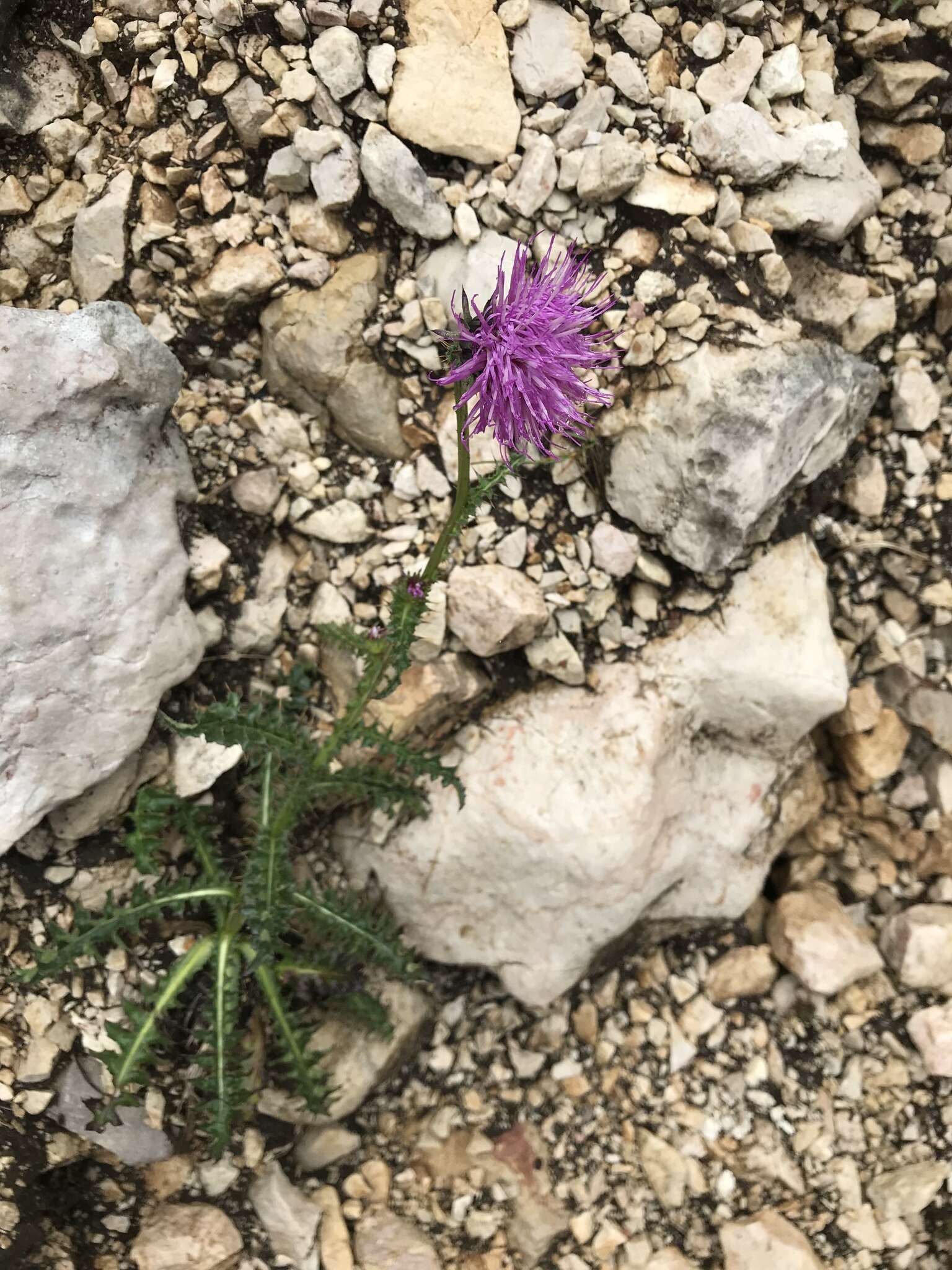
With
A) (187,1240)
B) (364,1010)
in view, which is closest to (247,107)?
(364,1010)

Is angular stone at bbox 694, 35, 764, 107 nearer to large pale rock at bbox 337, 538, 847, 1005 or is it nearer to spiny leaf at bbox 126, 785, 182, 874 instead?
large pale rock at bbox 337, 538, 847, 1005

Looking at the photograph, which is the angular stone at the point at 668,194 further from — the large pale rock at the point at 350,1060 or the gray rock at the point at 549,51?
the large pale rock at the point at 350,1060

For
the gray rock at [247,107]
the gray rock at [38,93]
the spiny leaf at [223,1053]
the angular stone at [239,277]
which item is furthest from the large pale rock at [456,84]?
the spiny leaf at [223,1053]

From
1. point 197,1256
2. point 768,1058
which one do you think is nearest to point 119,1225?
point 197,1256

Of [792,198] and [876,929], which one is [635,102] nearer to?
[792,198]

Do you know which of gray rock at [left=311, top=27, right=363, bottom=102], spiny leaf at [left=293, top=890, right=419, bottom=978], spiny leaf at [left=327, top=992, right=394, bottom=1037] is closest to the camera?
gray rock at [left=311, top=27, right=363, bottom=102]

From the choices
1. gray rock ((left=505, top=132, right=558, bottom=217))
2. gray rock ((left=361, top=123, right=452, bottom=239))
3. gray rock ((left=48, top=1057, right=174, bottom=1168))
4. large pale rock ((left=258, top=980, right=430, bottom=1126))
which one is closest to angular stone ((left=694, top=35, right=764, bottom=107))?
gray rock ((left=505, top=132, right=558, bottom=217))

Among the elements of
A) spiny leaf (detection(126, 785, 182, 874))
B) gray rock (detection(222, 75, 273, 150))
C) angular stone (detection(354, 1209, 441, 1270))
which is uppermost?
gray rock (detection(222, 75, 273, 150))
